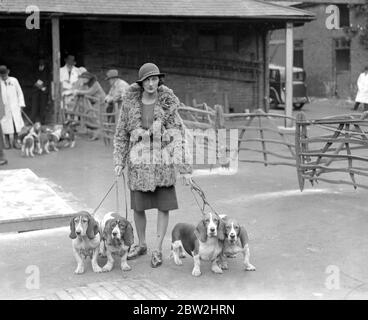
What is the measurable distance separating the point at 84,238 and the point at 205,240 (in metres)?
1.08

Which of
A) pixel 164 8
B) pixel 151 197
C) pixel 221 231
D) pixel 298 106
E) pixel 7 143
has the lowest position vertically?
pixel 221 231

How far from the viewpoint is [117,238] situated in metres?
5.79

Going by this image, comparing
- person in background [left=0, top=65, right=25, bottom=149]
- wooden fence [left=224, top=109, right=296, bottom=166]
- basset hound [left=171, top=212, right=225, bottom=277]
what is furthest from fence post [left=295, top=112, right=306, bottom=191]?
person in background [left=0, top=65, right=25, bottom=149]

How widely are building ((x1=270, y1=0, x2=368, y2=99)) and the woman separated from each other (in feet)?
66.1

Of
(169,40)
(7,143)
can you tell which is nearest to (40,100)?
(7,143)

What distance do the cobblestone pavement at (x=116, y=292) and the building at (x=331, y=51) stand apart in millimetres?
21262

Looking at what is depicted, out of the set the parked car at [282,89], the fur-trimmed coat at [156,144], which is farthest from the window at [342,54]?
the fur-trimmed coat at [156,144]

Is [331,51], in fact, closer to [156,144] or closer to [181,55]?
[181,55]

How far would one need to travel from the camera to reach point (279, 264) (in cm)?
605

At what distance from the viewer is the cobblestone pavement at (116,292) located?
17.0 ft

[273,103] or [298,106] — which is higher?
[273,103]

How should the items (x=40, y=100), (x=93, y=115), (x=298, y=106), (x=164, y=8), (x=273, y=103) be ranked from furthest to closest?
(x=273, y=103)
(x=298, y=106)
(x=164, y=8)
(x=40, y=100)
(x=93, y=115)
